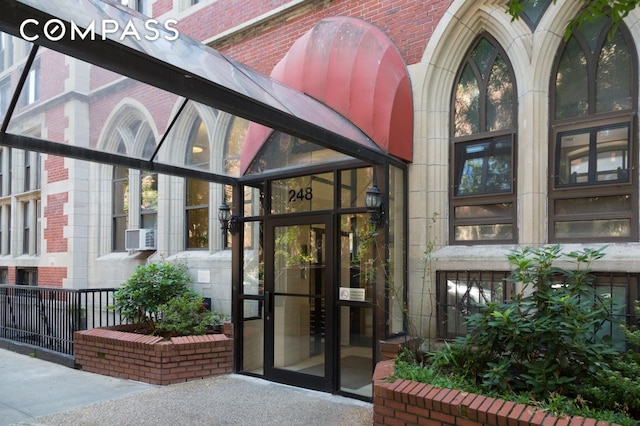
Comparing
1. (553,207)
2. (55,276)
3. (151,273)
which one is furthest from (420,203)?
(55,276)

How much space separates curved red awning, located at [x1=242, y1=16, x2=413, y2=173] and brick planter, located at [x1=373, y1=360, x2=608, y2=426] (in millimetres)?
2691

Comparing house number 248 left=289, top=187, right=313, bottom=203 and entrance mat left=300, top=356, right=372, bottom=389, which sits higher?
house number 248 left=289, top=187, right=313, bottom=203

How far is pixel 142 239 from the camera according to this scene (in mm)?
9391

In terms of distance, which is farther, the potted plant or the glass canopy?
the potted plant

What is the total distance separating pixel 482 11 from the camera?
5.53m

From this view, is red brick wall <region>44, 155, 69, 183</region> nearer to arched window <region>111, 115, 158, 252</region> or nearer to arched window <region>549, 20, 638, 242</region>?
arched window <region>111, 115, 158, 252</region>

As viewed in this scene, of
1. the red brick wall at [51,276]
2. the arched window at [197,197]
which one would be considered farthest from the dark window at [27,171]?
the arched window at [197,197]

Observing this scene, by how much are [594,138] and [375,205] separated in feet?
7.87

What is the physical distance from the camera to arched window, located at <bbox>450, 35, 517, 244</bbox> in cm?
543

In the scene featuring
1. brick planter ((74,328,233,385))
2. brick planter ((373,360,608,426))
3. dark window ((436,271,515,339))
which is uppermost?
dark window ((436,271,515,339))

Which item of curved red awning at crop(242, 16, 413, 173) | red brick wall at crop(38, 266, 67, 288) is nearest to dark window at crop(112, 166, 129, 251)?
red brick wall at crop(38, 266, 67, 288)

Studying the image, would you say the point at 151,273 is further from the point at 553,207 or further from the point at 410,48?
the point at 553,207

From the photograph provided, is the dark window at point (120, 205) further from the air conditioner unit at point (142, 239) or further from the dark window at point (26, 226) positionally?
the dark window at point (26, 226)

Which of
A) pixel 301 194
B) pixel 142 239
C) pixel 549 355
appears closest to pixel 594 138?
pixel 549 355
